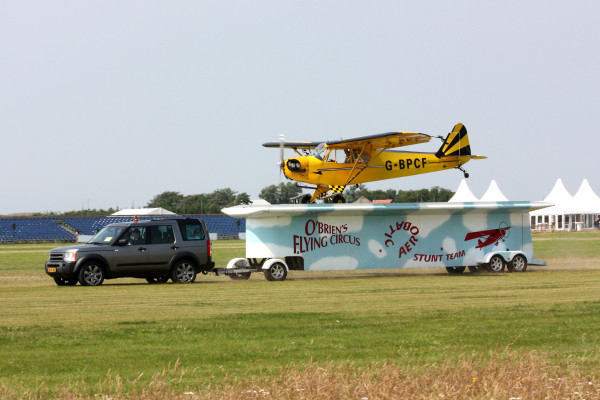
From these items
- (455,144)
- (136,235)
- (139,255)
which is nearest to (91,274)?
(139,255)

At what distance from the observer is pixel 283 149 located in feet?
97.2

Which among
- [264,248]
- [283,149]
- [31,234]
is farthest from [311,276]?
[31,234]

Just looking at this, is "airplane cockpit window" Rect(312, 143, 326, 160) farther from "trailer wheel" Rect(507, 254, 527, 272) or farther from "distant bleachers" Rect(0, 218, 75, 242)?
"distant bleachers" Rect(0, 218, 75, 242)

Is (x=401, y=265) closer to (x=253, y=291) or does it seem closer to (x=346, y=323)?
(x=253, y=291)

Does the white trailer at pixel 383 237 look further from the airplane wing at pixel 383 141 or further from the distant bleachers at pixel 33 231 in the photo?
the distant bleachers at pixel 33 231

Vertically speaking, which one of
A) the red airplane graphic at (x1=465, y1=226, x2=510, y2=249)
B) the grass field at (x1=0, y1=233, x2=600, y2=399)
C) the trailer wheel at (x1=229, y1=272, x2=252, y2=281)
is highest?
the red airplane graphic at (x1=465, y1=226, x2=510, y2=249)

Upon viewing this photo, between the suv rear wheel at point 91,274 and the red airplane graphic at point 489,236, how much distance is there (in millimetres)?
11430

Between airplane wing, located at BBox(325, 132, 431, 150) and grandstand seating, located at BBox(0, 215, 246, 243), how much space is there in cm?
5809

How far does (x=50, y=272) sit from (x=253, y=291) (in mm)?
6010

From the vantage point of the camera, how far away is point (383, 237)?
82.3 ft

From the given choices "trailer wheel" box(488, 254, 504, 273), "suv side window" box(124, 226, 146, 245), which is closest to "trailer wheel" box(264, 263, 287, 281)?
"suv side window" box(124, 226, 146, 245)

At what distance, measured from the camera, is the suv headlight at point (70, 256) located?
21.5m

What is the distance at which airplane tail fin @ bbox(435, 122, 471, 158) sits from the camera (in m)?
28.3

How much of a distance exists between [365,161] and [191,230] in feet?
24.5
